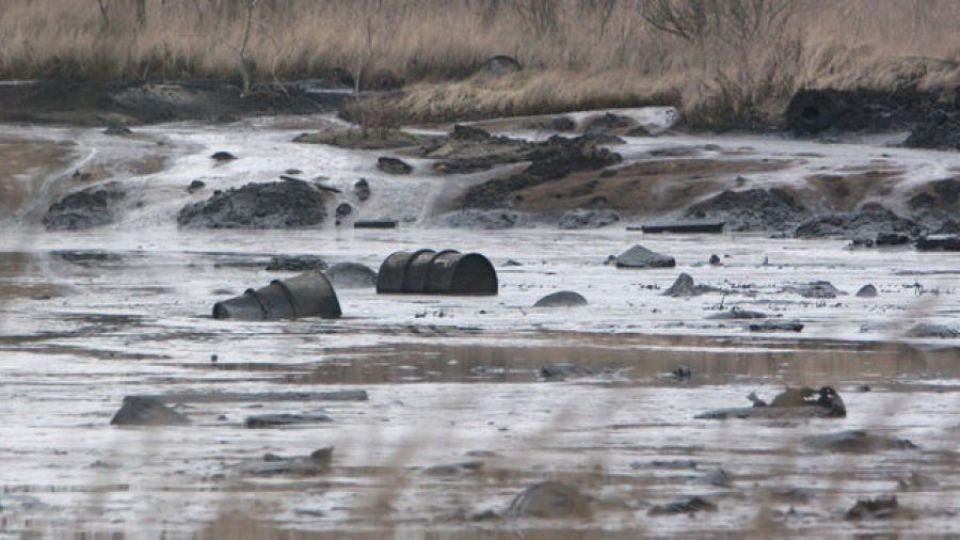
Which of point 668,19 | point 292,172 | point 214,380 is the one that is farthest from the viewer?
→ point 668,19

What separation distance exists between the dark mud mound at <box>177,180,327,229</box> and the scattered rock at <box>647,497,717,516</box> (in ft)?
58.4

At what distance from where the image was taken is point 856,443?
6996 mm

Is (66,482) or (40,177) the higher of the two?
(66,482)

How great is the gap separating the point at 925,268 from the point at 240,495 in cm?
1097

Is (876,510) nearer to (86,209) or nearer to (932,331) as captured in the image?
(932,331)

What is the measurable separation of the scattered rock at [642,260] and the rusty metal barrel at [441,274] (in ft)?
9.03

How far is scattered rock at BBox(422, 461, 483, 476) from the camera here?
253 inches

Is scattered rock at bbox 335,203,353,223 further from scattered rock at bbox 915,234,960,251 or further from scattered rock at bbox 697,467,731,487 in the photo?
scattered rock at bbox 697,467,731,487

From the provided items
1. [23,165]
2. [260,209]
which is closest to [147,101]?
[23,165]

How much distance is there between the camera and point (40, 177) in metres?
25.7

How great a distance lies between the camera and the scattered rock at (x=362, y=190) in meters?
24.3

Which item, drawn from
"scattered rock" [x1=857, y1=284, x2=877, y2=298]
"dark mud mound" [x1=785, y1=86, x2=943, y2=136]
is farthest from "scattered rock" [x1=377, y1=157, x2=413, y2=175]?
"scattered rock" [x1=857, y1=284, x2=877, y2=298]

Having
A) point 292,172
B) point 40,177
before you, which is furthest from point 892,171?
point 40,177

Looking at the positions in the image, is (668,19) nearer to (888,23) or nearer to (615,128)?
(615,128)
